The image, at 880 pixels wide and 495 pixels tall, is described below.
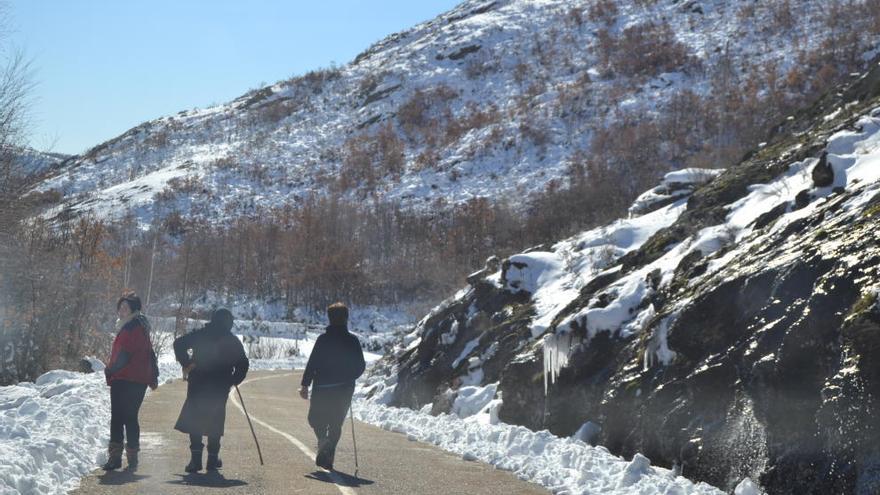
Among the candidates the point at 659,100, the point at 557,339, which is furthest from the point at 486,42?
the point at 557,339

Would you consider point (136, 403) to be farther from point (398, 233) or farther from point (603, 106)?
point (603, 106)

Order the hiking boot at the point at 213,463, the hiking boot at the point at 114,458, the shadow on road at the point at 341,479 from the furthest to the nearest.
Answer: the hiking boot at the point at 213,463
the hiking boot at the point at 114,458
the shadow on road at the point at 341,479

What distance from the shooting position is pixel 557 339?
13.2 m

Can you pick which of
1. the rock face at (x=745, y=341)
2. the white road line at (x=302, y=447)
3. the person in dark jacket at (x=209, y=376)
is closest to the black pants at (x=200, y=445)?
the person in dark jacket at (x=209, y=376)

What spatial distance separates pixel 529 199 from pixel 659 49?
42516 millimetres

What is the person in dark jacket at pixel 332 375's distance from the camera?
10039 mm

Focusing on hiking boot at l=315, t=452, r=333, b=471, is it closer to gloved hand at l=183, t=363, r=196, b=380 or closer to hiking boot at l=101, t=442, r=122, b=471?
gloved hand at l=183, t=363, r=196, b=380

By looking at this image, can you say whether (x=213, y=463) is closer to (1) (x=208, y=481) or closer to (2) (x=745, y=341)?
(1) (x=208, y=481)

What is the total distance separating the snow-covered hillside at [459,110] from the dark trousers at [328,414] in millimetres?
86916

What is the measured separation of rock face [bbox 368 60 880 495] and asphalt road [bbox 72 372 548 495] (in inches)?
72.9

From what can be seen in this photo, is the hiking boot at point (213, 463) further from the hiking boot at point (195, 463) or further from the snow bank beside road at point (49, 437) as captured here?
the snow bank beside road at point (49, 437)

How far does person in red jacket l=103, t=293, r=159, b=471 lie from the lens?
9.19 metres

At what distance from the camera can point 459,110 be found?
136 metres

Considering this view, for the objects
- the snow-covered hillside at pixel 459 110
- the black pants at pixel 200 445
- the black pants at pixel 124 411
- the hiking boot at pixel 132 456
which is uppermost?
the snow-covered hillside at pixel 459 110
